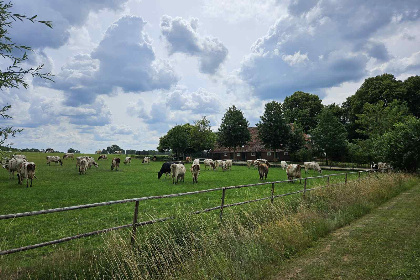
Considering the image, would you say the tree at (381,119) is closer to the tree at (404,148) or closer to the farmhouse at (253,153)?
the tree at (404,148)

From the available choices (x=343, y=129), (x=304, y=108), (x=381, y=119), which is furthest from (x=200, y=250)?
(x=304, y=108)

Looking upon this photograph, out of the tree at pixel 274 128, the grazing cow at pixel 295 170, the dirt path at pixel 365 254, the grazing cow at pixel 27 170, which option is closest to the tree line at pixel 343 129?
the tree at pixel 274 128

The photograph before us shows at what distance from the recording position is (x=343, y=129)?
139 ft

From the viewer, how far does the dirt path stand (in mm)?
5023

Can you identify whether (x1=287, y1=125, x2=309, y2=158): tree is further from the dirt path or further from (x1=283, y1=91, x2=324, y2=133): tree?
the dirt path

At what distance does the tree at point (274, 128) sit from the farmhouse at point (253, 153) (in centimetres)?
578

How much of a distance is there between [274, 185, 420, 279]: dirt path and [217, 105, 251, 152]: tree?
48540mm

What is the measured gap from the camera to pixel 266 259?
17.8 ft

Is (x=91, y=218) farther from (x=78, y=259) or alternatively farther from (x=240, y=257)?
(x=240, y=257)

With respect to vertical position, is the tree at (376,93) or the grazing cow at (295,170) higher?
the tree at (376,93)

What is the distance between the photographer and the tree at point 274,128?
47750 millimetres

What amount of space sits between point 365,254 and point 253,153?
55.0 meters

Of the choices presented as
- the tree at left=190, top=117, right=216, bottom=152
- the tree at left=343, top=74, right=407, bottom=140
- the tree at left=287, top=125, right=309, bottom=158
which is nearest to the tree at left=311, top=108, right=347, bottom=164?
the tree at left=287, top=125, right=309, bottom=158

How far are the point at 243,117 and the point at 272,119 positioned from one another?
11.7 meters
